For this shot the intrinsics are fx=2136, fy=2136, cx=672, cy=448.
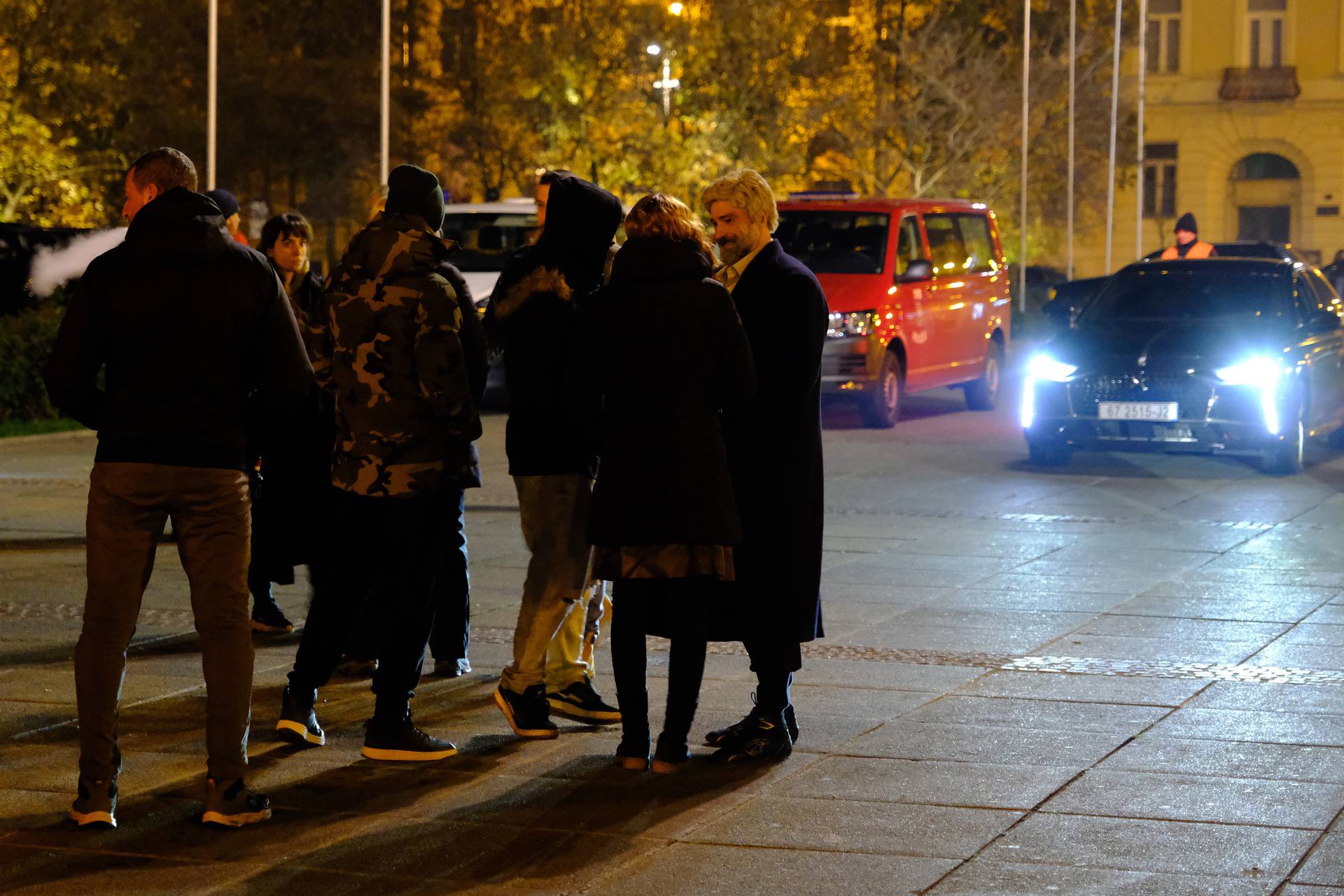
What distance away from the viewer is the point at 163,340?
5301mm

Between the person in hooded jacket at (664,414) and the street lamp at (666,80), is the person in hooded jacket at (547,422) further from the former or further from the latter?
the street lamp at (666,80)

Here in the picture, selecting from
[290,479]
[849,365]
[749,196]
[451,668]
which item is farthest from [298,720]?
[849,365]

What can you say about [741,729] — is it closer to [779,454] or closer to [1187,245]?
[779,454]

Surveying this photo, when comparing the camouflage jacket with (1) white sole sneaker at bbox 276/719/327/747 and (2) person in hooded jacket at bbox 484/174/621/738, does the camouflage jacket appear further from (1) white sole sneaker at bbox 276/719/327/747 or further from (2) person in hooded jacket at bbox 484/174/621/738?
(1) white sole sneaker at bbox 276/719/327/747

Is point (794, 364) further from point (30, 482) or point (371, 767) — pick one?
point (30, 482)

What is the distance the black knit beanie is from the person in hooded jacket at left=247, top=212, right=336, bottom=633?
157 centimetres

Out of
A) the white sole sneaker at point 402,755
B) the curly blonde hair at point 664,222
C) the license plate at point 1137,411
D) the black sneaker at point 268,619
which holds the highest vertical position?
the curly blonde hair at point 664,222

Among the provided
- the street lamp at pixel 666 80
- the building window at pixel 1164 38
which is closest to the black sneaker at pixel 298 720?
the street lamp at pixel 666 80

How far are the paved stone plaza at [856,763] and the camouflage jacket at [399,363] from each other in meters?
0.86

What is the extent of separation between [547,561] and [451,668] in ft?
3.50

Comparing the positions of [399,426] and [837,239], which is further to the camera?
[837,239]

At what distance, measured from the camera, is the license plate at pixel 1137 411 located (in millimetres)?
14508

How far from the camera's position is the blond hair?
6.18 meters

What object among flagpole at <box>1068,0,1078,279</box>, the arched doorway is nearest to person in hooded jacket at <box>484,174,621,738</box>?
flagpole at <box>1068,0,1078,279</box>
